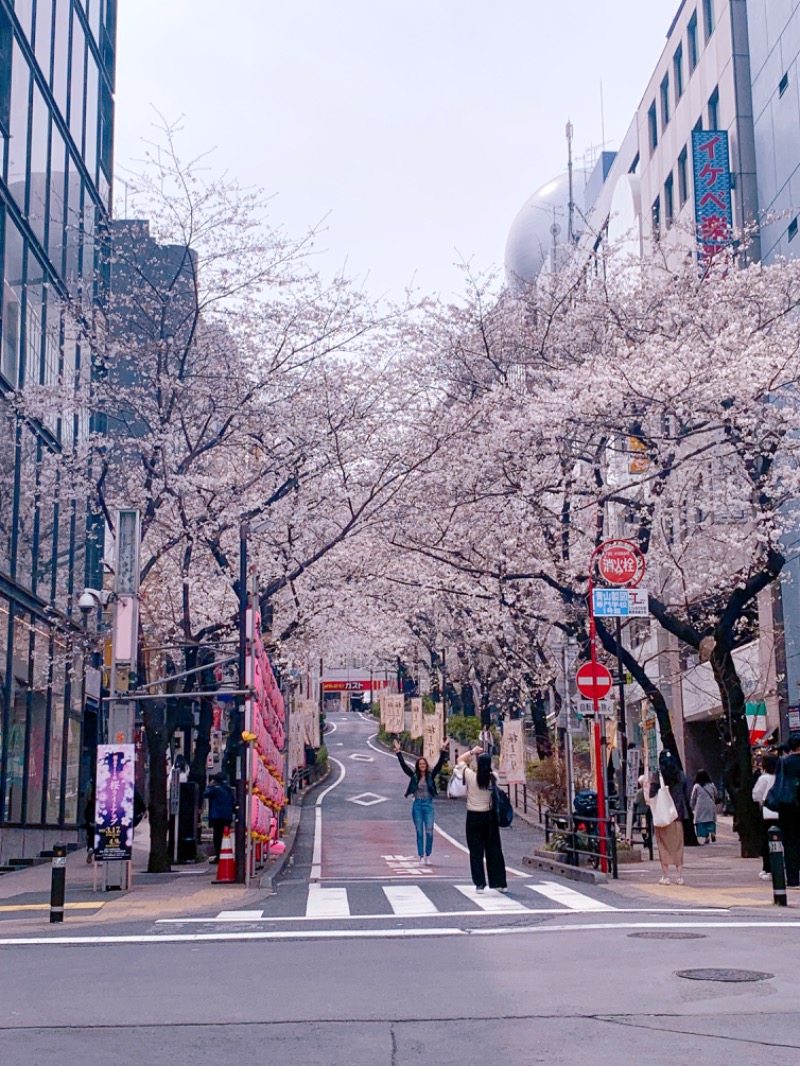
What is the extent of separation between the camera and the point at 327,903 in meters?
15.1

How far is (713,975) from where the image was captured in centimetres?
837

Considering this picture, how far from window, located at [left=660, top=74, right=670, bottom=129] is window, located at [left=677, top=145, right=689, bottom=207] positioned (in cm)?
320

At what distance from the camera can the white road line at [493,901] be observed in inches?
527

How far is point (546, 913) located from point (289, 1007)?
588cm

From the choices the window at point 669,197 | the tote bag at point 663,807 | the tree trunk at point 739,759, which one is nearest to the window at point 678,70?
the window at point 669,197

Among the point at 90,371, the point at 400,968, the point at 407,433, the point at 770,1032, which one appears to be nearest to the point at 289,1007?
the point at 400,968

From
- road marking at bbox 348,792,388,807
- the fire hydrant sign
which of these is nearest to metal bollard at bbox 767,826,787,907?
the fire hydrant sign

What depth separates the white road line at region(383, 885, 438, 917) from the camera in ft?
44.7

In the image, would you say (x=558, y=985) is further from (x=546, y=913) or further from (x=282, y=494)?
(x=282, y=494)

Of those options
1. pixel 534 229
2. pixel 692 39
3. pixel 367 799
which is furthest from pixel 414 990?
pixel 534 229

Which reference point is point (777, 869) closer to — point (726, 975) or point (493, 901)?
point (493, 901)

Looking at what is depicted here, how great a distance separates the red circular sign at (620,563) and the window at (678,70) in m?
25.9

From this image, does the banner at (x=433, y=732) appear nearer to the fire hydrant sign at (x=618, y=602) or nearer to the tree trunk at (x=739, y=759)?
the tree trunk at (x=739, y=759)

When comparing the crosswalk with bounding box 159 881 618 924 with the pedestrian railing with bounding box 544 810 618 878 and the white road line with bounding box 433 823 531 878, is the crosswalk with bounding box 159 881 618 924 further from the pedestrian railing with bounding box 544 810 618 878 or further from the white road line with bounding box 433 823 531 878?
the white road line with bounding box 433 823 531 878
